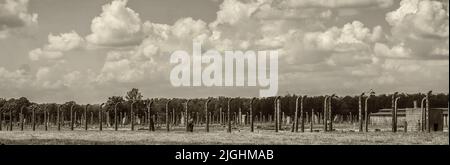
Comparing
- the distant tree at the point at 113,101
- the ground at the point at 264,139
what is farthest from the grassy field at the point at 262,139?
the distant tree at the point at 113,101

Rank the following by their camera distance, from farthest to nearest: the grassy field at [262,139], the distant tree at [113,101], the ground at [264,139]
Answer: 1. the distant tree at [113,101]
2. the ground at [264,139]
3. the grassy field at [262,139]

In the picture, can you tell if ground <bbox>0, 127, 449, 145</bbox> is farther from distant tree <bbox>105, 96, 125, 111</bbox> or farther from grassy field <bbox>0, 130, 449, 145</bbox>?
distant tree <bbox>105, 96, 125, 111</bbox>

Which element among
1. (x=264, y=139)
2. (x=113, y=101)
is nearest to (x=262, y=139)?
(x=264, y=139)

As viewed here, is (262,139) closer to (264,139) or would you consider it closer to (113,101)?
(264,139)

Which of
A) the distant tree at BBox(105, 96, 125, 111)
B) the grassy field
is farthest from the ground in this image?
the distant tree at BBox(105, 96, 125, 111)

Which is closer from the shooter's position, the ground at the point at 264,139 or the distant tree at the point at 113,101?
the ground at the point at 264,139

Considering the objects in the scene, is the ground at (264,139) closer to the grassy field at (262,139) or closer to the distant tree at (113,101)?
the grassy field at (262,139)

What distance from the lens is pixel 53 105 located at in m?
172

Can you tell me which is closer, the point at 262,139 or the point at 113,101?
the point at 262,139
